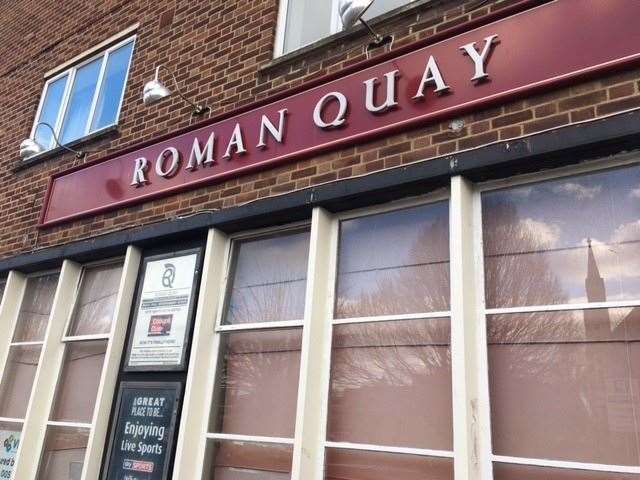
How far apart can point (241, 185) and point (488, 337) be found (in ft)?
7.21

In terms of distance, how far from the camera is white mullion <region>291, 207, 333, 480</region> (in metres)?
3.27

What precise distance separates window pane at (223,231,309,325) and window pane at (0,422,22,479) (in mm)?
2526

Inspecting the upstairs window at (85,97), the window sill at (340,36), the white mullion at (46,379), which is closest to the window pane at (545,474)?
the window sill at (340,36)

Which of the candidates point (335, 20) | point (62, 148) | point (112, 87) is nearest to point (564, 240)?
point (335, 20)

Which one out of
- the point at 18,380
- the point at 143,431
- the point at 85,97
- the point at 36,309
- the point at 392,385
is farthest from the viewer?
the point at 85,97

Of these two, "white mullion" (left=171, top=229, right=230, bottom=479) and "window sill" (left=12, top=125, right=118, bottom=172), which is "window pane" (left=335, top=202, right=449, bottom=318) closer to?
"white mullion" (left=171, top=229, right=230, bottom=479)

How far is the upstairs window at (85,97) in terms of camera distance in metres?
6.11

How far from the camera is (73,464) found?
14.8ft

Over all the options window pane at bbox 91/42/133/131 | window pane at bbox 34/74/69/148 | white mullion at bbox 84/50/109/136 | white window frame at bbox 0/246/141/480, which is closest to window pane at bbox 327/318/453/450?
white window frame at bbox 0/246/141/480

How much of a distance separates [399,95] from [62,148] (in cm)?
409

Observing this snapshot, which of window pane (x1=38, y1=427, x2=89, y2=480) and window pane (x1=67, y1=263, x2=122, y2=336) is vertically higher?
window pane (x1=67, y1=263, x2=122, y2=336)

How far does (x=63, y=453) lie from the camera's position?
464 centimetres

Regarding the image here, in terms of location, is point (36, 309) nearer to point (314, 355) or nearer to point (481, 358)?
point (314, 355)

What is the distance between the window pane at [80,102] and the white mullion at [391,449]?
471 cm
